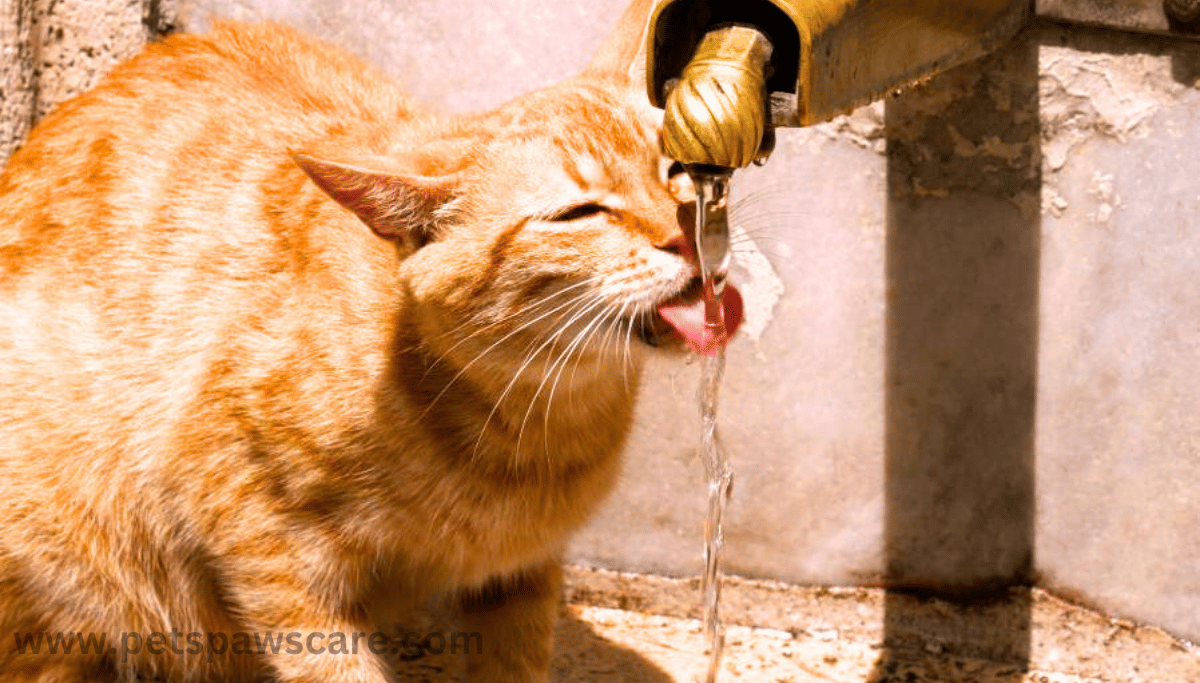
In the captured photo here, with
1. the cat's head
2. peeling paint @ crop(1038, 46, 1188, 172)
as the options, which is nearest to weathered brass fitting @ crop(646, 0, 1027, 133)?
the cat's head

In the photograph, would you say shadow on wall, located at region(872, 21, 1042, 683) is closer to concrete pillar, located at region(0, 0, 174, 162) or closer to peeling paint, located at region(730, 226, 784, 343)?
peeling paint, located at region(730, 226, 784, 343)

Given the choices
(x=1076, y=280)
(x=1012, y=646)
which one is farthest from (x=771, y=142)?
(x=1012, y=646)

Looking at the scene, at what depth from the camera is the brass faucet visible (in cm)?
187

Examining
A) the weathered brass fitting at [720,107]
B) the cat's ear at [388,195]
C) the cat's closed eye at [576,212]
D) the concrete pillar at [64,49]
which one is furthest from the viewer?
the concrete pillar at [64,49]

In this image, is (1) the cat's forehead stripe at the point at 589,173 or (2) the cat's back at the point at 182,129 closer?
(1) the cat's forehead stripe at the point at 589,173

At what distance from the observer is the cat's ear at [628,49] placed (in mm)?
2576

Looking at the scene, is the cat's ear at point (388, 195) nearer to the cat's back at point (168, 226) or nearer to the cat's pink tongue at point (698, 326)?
the cat's back at point (168, 226)

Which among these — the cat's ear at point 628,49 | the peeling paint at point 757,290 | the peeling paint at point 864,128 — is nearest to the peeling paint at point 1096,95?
the peeling paint at point 864,128

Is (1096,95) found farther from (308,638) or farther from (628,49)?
(308,638)

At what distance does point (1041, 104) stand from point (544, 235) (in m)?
0.99

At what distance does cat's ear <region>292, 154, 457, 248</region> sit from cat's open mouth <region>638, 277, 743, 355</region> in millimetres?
354

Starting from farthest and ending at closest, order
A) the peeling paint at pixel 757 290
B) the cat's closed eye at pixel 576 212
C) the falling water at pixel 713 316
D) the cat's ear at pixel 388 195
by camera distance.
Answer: the peeling paint at pixel 757 290 < the cat's closed eye at pixel 576 212 < the cat's ear at pixel 388 195 < the falling water at pixel 713 316

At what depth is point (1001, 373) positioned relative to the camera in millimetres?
3018

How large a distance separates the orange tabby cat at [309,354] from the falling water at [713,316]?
5 centimetres
